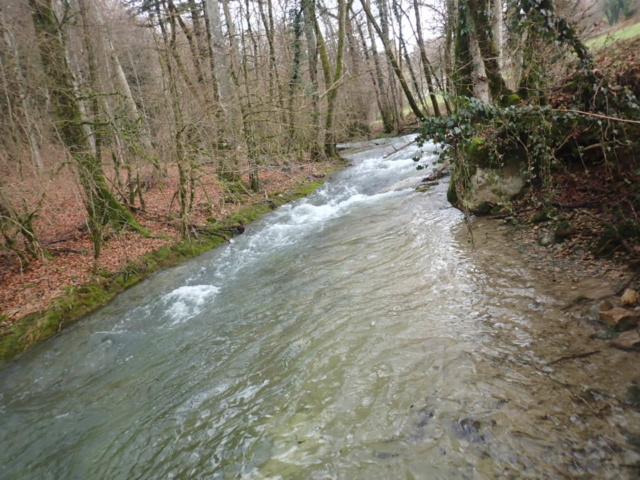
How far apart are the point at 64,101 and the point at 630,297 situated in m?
11.5

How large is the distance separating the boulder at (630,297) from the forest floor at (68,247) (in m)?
7.48

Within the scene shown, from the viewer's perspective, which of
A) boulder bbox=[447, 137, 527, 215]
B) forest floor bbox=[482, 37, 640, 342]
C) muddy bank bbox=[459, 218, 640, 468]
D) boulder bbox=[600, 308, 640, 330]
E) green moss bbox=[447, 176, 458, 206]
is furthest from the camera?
green moss bbox=[447, 176, 458, 206]

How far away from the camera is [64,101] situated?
8906 millimetres

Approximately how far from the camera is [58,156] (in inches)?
324

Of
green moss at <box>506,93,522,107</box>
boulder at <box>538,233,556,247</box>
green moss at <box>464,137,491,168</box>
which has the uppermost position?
green moss at <box>506,93,522,107</box>

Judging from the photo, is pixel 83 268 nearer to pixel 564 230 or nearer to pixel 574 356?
pixel 574 356

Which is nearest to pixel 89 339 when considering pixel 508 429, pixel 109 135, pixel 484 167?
pixel 109 135

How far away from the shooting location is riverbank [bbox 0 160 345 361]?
6637 mm

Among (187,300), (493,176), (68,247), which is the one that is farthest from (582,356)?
(68,247)

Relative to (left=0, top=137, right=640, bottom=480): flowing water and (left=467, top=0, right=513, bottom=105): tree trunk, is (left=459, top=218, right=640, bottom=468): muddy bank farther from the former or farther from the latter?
(left=467, top=0, right=513, bottom=105): tree trunk

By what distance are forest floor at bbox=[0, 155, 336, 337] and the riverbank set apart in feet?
0.05

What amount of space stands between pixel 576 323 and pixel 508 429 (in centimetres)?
162

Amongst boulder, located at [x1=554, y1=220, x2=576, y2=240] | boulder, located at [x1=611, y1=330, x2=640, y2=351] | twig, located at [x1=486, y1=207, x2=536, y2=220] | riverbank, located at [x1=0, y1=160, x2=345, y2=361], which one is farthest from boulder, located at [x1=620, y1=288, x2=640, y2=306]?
riverbank, located at [x1=0, y1=160, x2=345, y2=361]

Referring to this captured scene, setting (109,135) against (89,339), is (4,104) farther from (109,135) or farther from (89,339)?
(89,339)
